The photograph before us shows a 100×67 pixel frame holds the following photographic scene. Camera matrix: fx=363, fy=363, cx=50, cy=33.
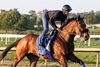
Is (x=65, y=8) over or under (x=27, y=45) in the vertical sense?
over

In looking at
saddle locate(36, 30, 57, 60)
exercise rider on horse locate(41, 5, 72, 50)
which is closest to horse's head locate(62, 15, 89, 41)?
exercise rider on horse locate(41, 5, 72, 50)

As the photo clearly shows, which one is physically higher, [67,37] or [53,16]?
[53,16]

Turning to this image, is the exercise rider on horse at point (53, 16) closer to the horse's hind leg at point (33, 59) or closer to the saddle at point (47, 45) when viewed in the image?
the saddle at point (47, 45)

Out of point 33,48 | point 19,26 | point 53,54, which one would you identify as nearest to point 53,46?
point 53,54

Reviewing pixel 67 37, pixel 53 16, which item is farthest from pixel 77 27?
pixel 53 16

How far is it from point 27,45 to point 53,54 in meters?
1.07

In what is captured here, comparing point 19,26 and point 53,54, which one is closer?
point 53,54

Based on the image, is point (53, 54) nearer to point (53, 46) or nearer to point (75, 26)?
point (53, 46)

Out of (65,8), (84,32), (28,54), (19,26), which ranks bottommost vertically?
(19,26)

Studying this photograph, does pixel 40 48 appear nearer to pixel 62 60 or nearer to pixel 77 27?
pixel 62 60

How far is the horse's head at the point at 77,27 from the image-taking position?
8.33 m

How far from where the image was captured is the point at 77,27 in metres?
8.52

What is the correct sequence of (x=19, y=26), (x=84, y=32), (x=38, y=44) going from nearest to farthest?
(x=84, y=32)
(x=38, y=44)
(x=19, y=26)

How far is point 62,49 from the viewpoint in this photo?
27.9 feet
